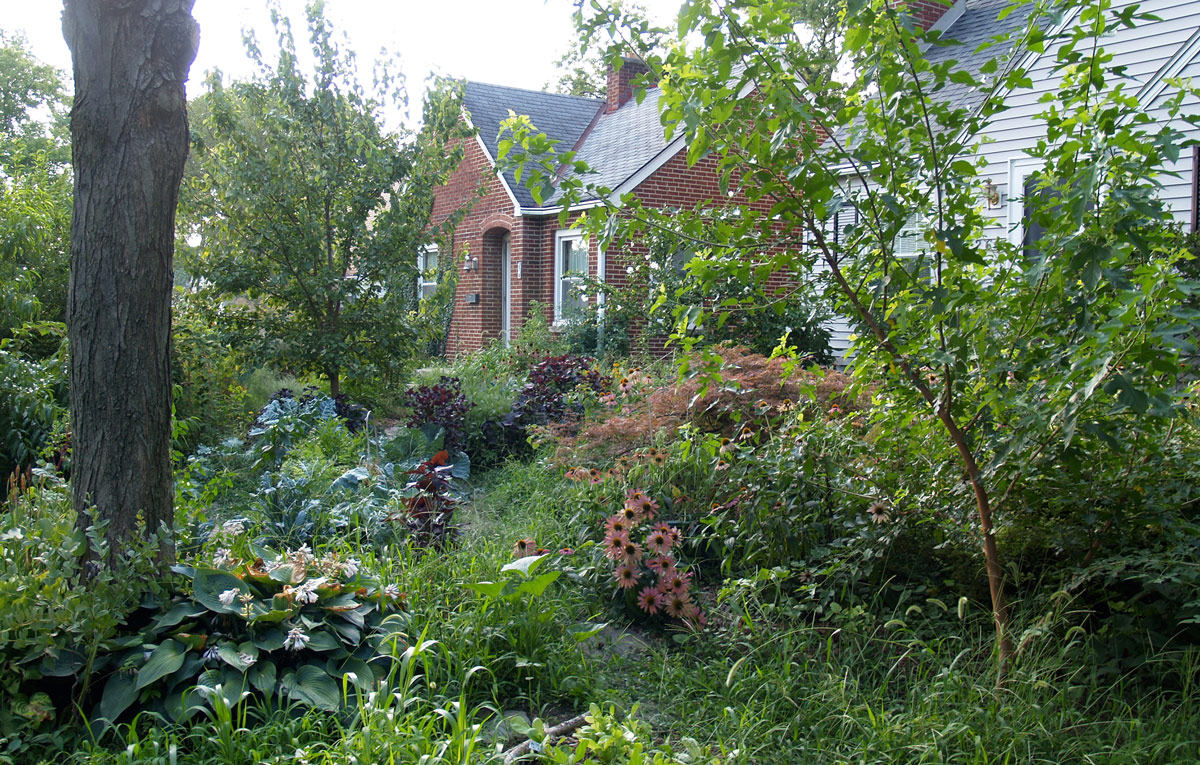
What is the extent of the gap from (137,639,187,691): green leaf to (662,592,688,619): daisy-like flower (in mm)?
1814

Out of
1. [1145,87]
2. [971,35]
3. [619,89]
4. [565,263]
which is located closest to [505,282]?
[565,263]

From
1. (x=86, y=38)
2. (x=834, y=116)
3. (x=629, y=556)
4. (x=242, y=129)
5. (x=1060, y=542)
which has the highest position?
(x=242, y=129)

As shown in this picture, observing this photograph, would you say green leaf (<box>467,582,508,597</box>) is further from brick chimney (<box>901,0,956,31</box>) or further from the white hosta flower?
brick chimney (<box>901,0,956,31</box>)

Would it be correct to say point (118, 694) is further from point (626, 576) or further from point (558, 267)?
point (558, 267)

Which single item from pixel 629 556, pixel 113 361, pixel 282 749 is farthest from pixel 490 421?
pixel 282 749

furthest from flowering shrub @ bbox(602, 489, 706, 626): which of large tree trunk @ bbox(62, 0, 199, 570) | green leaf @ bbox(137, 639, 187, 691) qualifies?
large tree trunk @ bbox(62, 0, 199, 570)

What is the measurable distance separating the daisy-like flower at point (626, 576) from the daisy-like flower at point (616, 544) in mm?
59

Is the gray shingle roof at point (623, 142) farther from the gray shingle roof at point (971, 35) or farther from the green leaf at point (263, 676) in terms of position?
the green leaf at point (263, 676)

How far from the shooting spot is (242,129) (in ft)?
25.4

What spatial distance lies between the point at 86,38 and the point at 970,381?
3.46m

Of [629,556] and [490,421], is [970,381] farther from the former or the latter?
[490,421]

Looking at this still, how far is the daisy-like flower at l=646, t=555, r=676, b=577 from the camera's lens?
3.69 metres

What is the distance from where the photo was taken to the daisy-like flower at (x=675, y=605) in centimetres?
360

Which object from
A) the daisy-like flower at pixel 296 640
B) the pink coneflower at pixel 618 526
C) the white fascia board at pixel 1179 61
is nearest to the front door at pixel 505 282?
the white fascia board at pixel 1179 61
